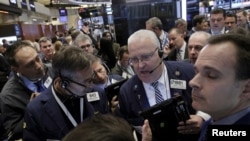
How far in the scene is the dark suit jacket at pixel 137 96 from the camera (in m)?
2.18

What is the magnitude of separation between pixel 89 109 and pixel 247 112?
1155 mm

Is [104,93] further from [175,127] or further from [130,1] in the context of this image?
[130,1]

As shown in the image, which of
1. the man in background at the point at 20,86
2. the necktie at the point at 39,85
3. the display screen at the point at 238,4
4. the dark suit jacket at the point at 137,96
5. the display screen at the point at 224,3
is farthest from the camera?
the display screen at the point at 224,3

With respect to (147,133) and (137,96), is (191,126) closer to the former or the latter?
(147,133)

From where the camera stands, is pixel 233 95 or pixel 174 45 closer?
pixel 233 95

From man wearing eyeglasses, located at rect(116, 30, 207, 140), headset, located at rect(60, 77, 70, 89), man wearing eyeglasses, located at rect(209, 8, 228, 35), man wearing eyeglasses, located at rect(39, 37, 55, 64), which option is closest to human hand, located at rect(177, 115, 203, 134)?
man wearing eyeglasses, located at rect(116, 30, 207, 140)

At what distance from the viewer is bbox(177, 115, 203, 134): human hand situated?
1743mm

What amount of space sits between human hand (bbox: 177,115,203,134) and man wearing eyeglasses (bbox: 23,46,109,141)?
2.24ft

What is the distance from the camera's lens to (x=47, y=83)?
2.59 meters

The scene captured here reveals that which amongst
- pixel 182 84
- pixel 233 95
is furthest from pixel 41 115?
pixel 233 95

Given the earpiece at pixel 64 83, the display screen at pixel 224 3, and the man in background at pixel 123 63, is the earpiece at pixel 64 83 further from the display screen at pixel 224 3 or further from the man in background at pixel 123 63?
the display screen at pixel 224 3

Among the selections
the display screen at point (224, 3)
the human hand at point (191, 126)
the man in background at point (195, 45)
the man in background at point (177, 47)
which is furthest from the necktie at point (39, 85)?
the display screen at point (224, 3)

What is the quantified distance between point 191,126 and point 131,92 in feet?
1.94

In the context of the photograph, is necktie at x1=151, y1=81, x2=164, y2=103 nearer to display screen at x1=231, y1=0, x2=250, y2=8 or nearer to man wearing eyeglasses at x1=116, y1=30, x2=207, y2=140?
man wearing eyeglasses at x1=116, y1=30, x2=207, y2=140
